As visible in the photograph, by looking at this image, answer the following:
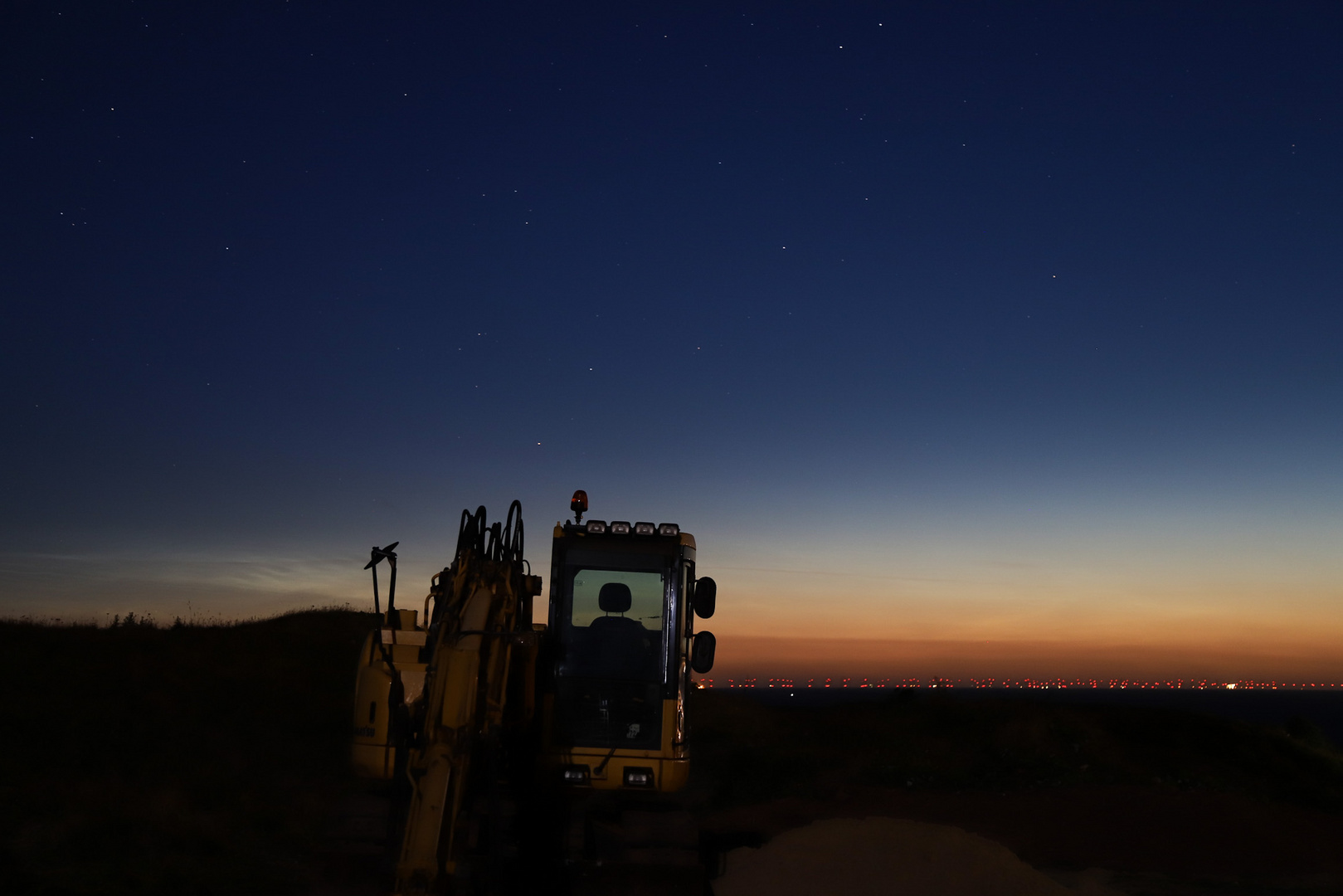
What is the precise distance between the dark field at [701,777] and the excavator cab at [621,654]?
218cm

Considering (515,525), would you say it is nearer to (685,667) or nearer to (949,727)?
(685,667)

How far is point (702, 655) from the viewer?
400 inches

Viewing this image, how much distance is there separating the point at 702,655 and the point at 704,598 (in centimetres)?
55

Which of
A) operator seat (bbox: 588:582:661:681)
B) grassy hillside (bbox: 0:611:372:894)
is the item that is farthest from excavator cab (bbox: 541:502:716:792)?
grassy hillside (bbox: 0:611:372:894)

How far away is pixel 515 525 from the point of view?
9.61 m

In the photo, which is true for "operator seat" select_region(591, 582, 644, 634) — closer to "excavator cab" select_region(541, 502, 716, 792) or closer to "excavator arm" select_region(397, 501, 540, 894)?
"excavator cab" select_region(541, 502, 716, 792)

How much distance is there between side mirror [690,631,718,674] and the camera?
1014 cm

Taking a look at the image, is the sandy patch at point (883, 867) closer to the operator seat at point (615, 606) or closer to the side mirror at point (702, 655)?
the side mirror at point (702, 655)

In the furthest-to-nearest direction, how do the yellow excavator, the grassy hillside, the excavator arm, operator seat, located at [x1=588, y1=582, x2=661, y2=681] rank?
1. the grassy hillside
2. operator seat, located at [x1=588, y1=582, x2=661, y2=681]
3. the yellow excavator
4. the excavator arm

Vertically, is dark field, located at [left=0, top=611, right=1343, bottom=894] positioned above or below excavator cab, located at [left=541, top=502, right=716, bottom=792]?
below

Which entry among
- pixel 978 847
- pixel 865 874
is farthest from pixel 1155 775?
pixel 865 874

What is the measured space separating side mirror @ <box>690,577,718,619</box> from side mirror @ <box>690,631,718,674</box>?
0.85ft

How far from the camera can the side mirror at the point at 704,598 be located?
10195 mm

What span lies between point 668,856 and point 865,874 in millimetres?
4318
